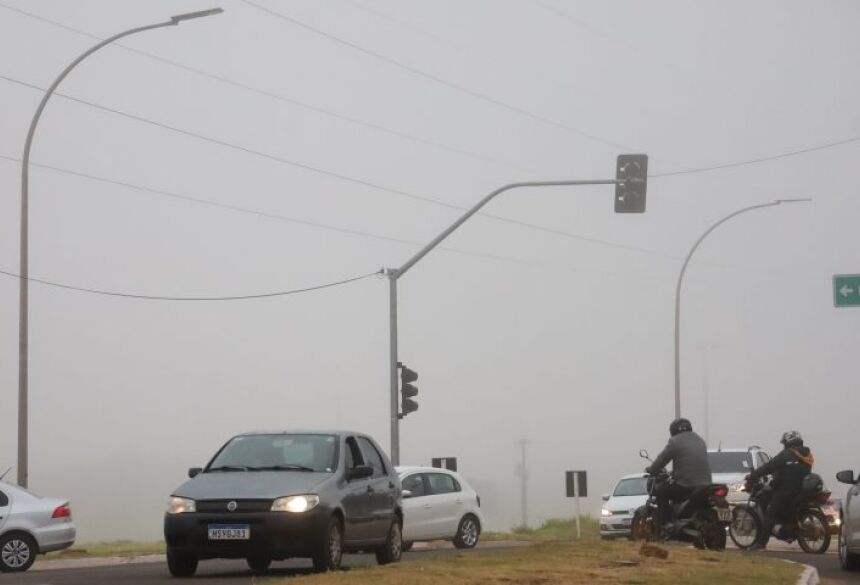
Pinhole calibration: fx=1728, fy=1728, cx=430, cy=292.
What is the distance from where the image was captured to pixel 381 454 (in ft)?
68.4

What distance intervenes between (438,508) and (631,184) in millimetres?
6683

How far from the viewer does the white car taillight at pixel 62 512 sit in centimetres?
2439

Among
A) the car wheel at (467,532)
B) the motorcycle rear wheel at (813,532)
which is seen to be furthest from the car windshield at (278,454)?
the car wheel at (467,532)

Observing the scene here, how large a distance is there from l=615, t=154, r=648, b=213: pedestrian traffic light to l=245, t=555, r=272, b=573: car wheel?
12905 millimetres

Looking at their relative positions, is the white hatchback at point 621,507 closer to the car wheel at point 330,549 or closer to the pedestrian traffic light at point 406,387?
the pedestrian traffic light at point 406,387

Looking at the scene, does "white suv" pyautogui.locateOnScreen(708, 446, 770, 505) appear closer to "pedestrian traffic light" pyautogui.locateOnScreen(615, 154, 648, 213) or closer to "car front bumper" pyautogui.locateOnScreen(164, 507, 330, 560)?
"pedestrian traffic light" pyautogui.locateOnScreen(615, 154, 648, 213)

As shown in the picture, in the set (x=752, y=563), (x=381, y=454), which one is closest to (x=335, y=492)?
(x=381, y=454)

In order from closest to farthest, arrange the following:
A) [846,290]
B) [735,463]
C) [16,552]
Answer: [16,552], [735,463], [846,290]

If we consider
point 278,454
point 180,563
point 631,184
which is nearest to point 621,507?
point 631,184

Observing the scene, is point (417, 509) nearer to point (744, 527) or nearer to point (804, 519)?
point (744, 527)

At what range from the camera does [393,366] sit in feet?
119

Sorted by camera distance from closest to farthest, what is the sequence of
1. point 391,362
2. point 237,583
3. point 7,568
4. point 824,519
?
point 237,583 → point 7,568 → point 824,519 → point 391,362

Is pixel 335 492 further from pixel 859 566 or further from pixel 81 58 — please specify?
pixel 81 58

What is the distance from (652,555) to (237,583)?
14.9 ft
